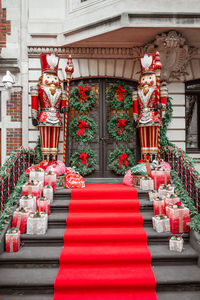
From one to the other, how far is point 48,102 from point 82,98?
138cm

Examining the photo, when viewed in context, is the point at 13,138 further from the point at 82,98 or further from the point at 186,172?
the point at 186,172

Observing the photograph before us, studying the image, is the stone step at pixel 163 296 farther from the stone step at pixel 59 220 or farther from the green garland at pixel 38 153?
the green garland at pixel 38 153

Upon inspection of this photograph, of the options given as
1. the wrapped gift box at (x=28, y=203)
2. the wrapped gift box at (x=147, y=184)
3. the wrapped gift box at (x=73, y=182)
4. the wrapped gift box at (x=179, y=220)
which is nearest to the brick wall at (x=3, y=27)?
the wrapped gift box at (x=73, y=182)

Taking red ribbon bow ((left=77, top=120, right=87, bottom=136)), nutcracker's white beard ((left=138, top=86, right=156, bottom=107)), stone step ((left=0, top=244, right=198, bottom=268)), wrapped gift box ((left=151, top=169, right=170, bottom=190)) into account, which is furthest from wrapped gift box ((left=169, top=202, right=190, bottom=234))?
red ribbon bow ((left=77, top=120, right=87, bottom=136))

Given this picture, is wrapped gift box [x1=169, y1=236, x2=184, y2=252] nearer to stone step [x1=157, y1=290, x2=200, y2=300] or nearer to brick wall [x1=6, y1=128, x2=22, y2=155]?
stone step [x1=157, y1=290, x2=200, y2=300]

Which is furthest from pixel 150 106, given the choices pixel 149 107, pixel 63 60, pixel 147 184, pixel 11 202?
pixel 11 202

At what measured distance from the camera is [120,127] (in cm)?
657

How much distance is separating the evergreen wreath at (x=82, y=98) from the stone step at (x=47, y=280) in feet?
14.7

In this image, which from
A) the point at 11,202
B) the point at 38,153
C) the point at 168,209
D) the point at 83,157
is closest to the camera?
the point at 168,209

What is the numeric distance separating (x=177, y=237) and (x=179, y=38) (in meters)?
4.94

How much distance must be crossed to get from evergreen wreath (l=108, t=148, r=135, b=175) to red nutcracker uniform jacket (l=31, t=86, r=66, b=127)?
1.95 metres

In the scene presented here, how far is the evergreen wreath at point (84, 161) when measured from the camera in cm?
645

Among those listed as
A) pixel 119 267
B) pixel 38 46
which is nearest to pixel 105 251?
pixel 119 267

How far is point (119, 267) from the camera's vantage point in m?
3.39
